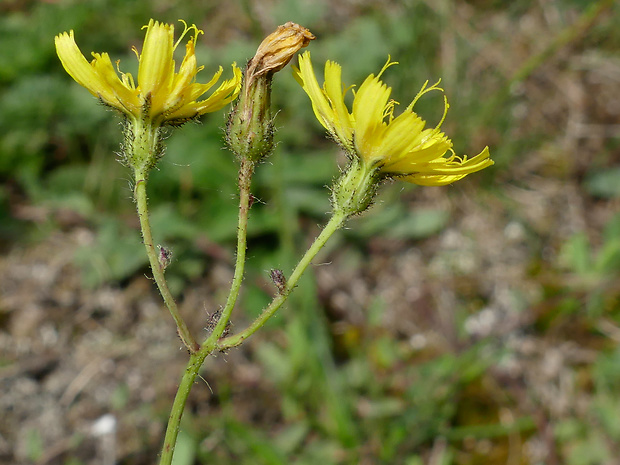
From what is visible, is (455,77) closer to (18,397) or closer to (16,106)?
(16,106)

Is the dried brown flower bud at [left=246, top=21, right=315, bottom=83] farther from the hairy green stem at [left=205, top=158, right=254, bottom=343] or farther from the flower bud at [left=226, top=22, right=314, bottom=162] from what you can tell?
the hairy green stem at [left=205, top=158, right=254, bottom=343]

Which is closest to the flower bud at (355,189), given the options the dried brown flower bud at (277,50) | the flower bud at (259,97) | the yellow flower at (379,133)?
the yellow flower at (379,133)

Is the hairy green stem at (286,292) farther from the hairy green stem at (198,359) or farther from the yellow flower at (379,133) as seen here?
the yellow flower at (379,133)

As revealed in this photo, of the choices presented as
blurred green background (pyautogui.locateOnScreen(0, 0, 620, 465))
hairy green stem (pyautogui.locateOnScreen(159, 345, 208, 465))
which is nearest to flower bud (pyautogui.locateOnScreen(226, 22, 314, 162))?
hairy green stem (pyautogui.locateOnScreen(159, 345, 208, 465))

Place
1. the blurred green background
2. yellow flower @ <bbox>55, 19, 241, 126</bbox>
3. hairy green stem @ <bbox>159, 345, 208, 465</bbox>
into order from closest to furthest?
1. hairy green stem @ <bbox>159, 345, 208, 465</bbox>
2. yellow flower @ <bbox>55, 19, 241, 126</bbox>
3. the blurred green background

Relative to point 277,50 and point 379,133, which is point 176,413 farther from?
point 277,50

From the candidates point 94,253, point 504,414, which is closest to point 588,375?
point 504,414
